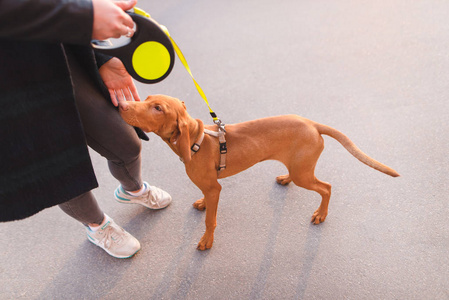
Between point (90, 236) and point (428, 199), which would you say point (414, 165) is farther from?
point (90, 236)

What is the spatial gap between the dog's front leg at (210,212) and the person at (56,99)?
1.83ft

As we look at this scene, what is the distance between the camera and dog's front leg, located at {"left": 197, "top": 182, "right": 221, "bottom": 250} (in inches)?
81.8

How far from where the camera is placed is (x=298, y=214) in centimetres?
241

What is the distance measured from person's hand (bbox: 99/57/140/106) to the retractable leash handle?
5.4 inches

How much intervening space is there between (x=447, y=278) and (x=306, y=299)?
0.88 meters

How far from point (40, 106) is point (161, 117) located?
0.60 m

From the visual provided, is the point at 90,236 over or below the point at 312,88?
below

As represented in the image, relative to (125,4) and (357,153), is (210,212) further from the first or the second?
(125,4)

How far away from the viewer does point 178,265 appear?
2.20 meters

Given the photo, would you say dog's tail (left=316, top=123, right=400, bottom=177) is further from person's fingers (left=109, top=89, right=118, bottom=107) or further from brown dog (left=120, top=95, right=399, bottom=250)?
person's fingers (left=109, top=89, right=118, bottom=107)

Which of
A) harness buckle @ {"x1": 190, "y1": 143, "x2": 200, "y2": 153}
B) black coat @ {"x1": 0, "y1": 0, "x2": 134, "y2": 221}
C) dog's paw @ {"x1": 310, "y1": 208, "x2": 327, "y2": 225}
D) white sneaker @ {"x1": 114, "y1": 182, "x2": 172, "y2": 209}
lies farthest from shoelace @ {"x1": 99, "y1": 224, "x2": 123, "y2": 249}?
dog's paw @ {"x1": 310, "y1": 208, "x2": 327, "y2": 225}

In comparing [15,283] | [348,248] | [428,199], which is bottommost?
[15,283]

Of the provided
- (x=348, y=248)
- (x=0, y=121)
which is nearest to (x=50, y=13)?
(x=0, y=121)

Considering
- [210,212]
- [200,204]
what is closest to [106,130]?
[210,212]
